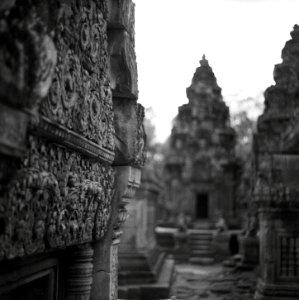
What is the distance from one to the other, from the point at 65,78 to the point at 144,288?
7.69 metres

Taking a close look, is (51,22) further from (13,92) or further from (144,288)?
(144,288)

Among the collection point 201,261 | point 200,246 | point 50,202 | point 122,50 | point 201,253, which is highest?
point 122,50

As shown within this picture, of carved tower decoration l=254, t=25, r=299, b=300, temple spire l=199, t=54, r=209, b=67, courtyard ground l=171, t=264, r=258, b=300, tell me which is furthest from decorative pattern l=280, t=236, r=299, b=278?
temple spire l=199, t=54, r=209, b=67

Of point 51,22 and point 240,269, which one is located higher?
point 51,22

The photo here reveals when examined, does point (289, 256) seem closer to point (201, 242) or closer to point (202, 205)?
point (201, 242)

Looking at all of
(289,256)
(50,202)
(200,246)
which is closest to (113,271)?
(50,202)

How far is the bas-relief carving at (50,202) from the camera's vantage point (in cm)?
225

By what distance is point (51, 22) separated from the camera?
243 cm

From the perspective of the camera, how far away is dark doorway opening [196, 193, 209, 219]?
26562 millimetres

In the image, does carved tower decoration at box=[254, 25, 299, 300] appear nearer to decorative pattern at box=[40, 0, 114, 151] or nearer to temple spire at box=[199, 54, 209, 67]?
temple spire at box=[199, 54, 209, 67]

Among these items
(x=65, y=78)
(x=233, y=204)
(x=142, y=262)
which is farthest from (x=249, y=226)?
(x=65, y=78)

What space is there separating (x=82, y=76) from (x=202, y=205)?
78.9 ft

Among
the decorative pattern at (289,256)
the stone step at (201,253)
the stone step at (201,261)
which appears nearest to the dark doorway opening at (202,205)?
the stone step at (201,253)

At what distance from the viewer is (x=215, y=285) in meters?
12.2
